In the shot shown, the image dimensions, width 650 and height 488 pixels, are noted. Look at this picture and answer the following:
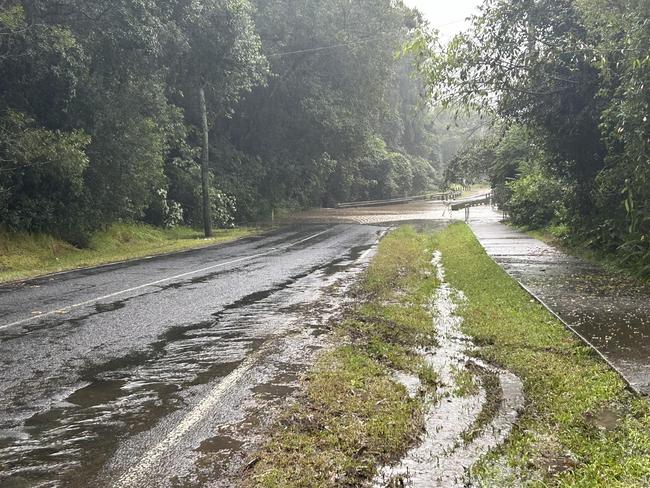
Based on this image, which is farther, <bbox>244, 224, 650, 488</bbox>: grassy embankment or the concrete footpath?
the concrete footpath

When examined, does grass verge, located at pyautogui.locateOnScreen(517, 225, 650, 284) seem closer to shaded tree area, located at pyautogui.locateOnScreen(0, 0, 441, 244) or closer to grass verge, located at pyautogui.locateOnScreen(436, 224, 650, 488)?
grass verge, located at pyautogui.locateOnScreen(436, 224, 650, 488)

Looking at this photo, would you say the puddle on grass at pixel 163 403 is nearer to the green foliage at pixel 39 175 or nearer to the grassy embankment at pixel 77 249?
the grassy embankment at pixel 77 249

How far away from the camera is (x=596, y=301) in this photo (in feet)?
31.7

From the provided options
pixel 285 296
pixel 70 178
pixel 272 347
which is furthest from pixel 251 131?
pixel 272 347

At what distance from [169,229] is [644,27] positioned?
23359 millimetres

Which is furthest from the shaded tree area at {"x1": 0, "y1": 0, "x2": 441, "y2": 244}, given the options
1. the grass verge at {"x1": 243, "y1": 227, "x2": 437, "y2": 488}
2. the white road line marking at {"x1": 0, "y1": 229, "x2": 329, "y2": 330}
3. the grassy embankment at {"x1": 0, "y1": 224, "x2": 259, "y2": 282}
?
the grass verge at {"x1": 243, "y1": 227, "x2": 437, "y2": 488}

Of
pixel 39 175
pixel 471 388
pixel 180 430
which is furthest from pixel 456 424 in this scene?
pixel 39 175

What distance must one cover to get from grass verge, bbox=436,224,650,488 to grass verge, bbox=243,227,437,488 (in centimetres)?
78

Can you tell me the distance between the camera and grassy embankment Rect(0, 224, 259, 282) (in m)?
16.7

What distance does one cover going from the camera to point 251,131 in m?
41.2

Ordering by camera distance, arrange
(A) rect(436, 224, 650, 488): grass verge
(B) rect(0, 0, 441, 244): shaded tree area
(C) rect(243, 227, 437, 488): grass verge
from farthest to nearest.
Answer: (B) rect(0, 0, 441, 244): shaded tree area < (C) rect(243, 227, 437, 488): grass verge < (A) rect(436, 224, 650, 488): grass verge

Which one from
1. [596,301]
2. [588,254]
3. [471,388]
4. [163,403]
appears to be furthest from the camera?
[588,254]

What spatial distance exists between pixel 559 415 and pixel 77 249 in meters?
18.5

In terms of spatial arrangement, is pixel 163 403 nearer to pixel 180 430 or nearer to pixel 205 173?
pixel 180 430
